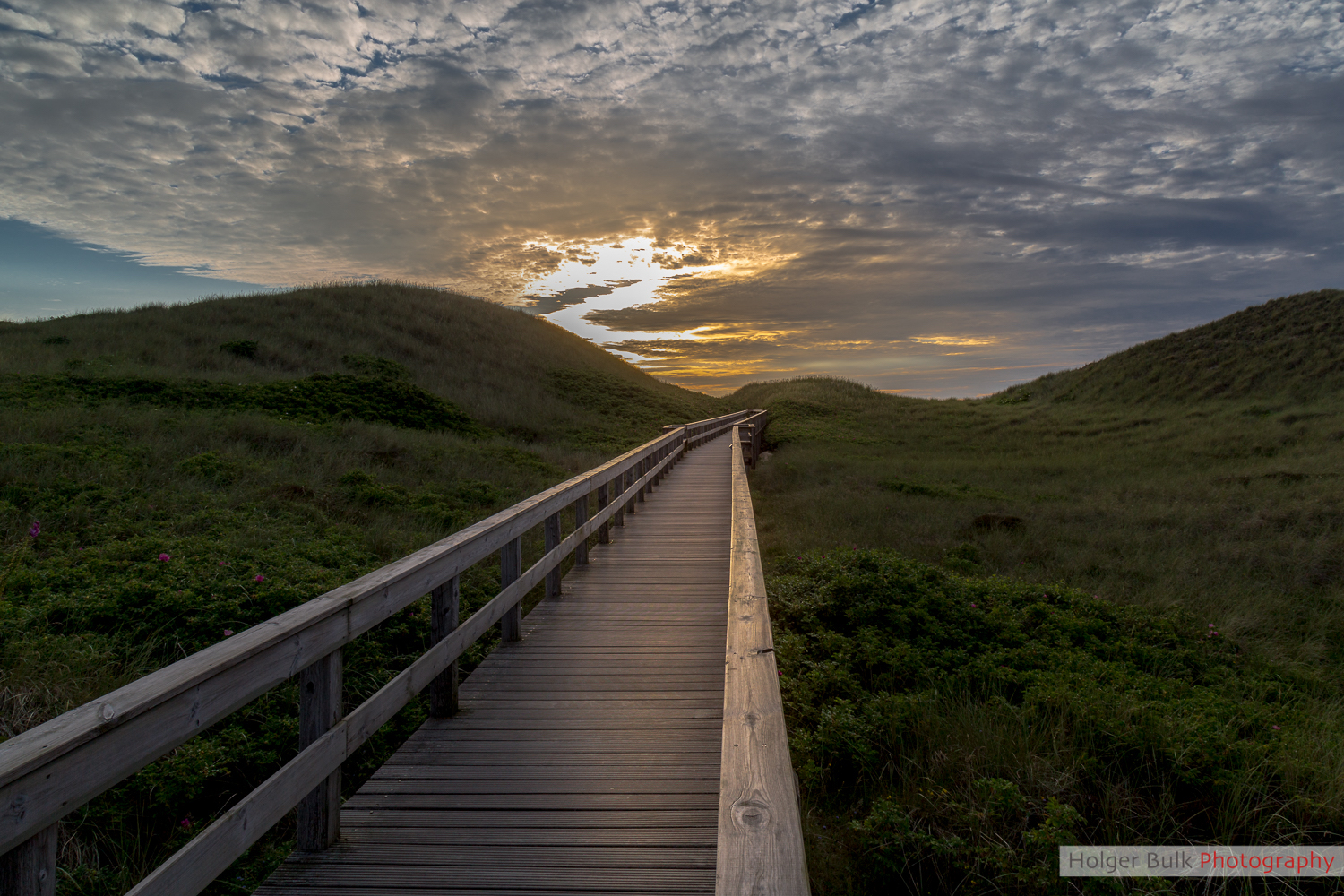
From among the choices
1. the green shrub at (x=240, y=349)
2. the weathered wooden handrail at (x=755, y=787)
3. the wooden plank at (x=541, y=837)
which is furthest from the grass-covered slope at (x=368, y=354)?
the weathered wooden handrail at (x=755, y=787)

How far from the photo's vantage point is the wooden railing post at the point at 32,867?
5.10ft

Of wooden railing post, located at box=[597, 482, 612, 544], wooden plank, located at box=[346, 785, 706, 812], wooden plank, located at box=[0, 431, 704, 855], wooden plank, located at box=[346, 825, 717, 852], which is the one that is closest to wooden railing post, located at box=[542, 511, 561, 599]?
wooden railing post, located at box=[597, 482, 612, 544]

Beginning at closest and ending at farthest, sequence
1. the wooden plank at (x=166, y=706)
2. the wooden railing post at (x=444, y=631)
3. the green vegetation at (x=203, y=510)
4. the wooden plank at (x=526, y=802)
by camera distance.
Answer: the wooden plank at (x=166, y=706) < the wooden plank at (x=526, y=802) < the green vegetation at (x=203, y=510) < the wooden railing post at (x=444, y=631)

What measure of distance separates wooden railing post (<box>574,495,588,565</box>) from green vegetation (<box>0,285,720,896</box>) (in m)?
1.12

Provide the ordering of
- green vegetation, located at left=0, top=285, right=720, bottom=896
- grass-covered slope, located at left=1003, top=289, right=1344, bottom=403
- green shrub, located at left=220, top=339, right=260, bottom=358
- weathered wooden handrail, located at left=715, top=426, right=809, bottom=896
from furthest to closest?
grass-covered slope, located at left=1003, top=289, right=1344, bottom=403 < green shrub, located at left=220, top=339, right=260, bottom=358 < green vegetation, located at left=0, top=285, right=720, bottom=896 < weathered wooden handrail, located at left=715, top=426, right=809, bottom=896

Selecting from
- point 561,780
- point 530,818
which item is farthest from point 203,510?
point 530,818

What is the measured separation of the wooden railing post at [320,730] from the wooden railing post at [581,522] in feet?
15.1

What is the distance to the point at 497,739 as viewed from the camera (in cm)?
405

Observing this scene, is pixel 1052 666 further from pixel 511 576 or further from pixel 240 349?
pixel 240 349

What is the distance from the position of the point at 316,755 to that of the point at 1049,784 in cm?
385

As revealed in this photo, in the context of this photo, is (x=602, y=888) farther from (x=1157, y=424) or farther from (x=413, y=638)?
(x=1157, y=424)

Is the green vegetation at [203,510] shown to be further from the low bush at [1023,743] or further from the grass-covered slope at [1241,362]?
the grass-covered slope at [1241,362]

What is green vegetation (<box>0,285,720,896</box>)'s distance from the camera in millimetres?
3855

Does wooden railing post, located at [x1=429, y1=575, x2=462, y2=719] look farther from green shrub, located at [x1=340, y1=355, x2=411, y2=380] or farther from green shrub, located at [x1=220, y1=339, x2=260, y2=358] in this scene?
green shrub, located at [x1=220, y1=339, x2=260, y2=358]
